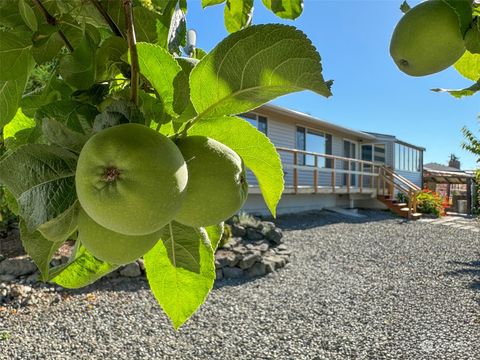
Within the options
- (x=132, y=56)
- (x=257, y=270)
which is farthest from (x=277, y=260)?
(x=132, y=56)

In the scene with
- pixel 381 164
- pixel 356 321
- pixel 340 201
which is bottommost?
pixel 356 321

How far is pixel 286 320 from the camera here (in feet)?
26.2

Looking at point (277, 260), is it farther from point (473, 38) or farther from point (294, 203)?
point (473, 38)

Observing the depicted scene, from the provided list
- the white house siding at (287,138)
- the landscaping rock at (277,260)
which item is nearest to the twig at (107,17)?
the landscaping rock at (277,260)

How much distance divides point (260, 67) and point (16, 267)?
947cm

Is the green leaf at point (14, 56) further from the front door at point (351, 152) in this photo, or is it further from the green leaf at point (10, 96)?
the front door at point (351, 152)

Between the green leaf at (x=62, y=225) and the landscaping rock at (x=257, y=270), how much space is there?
1021 centimetres

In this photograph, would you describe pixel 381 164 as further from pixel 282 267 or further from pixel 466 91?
pixel 466 91

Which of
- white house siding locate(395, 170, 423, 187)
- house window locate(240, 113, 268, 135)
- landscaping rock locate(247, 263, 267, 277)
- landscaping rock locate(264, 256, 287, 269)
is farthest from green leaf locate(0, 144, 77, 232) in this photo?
white house siding locate(395, 170, 423, 187)

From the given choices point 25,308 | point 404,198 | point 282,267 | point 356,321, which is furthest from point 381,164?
point 25,308

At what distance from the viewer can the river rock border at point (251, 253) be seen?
10.4m

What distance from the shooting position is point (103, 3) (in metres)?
0.86

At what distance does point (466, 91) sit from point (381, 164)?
2791cm

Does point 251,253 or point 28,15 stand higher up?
point 28,15
